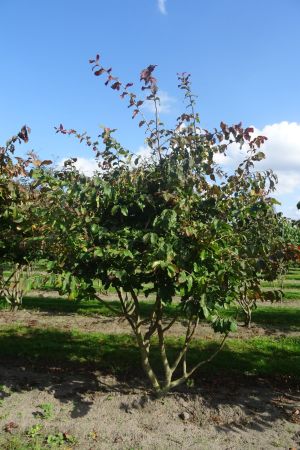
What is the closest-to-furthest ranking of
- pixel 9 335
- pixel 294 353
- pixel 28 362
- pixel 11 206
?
1. pixel 11 206
2. pixel 28 362
3. pixel 294 353
4. pixel 9 335

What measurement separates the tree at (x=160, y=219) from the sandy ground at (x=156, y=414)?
4.36ft

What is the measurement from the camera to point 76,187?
4.26 meters

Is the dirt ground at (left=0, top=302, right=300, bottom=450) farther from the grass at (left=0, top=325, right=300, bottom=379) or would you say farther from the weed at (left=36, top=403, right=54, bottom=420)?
the grass at (left=0, top=325, right=300, bottom=379)

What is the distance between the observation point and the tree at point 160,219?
4.24 meters

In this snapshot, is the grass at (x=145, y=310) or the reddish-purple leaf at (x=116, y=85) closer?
the reddish-purple leaf at (x=116, y=85)

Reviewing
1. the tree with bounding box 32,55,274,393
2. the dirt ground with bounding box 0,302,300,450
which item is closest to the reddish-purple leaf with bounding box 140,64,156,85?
the tree with bounding box 32,55,274,393

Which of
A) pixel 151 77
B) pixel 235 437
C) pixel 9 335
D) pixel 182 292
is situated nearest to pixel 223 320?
pixel 182 292

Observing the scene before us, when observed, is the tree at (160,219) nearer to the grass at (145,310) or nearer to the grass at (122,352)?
the grass at (122,352)

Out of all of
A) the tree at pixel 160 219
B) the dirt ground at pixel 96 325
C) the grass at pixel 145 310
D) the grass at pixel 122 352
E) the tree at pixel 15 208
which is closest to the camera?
the tree at pixel 160 219

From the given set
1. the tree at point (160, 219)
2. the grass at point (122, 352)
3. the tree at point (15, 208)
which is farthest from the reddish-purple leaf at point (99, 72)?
the grass at point (122, 352)

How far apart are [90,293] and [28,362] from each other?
287 cm

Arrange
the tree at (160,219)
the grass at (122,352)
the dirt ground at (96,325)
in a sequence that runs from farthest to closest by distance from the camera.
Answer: the dirt ground at (96,325), the grass at (122,352), the tree at (160,219)

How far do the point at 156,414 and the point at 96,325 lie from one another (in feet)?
15.6

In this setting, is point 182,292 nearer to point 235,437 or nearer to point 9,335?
point 235,437
